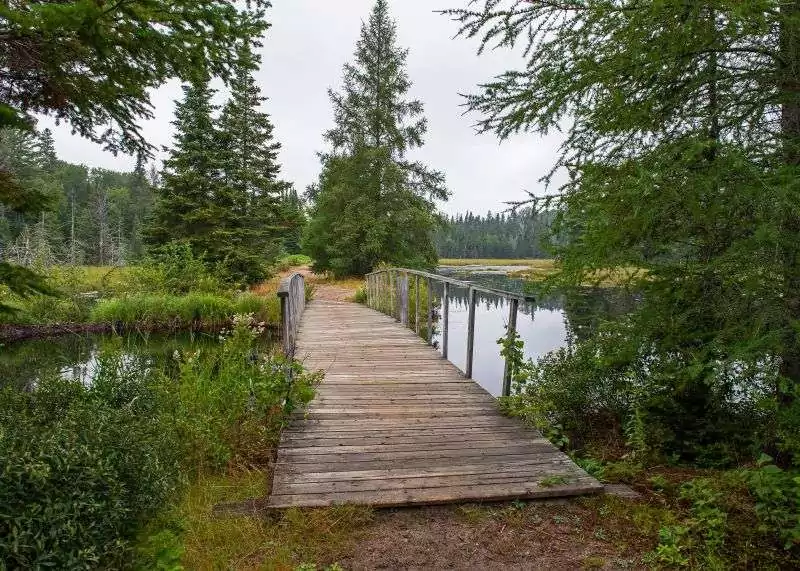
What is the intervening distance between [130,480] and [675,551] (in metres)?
2.70

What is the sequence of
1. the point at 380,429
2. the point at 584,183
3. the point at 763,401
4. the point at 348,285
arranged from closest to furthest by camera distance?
the point at 763,401
the point at 584,183
the point at 380,429
the point at 348,285

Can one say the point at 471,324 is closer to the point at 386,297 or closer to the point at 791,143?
the point at 791,143

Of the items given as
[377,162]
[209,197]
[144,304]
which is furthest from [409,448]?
[377,162]

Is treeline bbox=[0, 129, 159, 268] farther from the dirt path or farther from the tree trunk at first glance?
the tree trunk

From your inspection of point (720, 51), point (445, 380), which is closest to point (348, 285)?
point (445, 380)

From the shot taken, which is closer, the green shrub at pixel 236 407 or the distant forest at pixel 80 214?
the green shrub at pixel 236 407

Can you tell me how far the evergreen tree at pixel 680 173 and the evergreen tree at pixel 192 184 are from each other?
16358mm

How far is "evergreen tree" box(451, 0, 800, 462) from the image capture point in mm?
2863

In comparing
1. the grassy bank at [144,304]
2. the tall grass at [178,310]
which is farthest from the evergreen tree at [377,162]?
the tall grass at [178,310]

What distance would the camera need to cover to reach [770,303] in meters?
2.96

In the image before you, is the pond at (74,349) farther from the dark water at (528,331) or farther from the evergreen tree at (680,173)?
the evergreen tree at (680,173)

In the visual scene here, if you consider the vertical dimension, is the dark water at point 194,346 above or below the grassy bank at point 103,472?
below

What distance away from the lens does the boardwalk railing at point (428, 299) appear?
186 inches

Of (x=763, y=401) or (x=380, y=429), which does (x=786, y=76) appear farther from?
(x=380, y=429)
